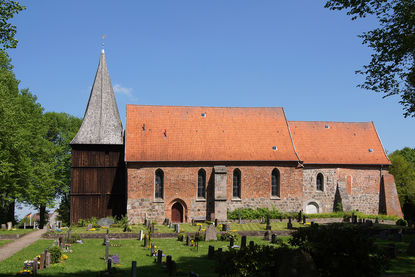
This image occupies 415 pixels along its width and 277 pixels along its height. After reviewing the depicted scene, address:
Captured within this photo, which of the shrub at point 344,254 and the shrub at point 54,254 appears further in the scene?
the shrub at point 54,254

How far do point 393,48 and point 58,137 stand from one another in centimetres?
3744

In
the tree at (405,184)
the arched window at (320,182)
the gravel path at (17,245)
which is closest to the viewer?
the gravel path at (17,245)

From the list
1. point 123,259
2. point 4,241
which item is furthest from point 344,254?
point 4,241

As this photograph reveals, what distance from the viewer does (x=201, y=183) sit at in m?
33.9

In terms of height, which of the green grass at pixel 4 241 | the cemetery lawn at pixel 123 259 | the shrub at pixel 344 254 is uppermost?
the shrub at pixel 344 254

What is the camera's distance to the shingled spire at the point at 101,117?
1310 inches

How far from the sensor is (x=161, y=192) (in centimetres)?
3325

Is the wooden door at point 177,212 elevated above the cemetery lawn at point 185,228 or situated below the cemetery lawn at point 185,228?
above

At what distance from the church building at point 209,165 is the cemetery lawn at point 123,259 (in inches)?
321

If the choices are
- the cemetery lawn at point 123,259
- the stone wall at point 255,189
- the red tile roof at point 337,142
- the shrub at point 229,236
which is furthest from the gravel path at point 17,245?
the red tile roof at point 337,142

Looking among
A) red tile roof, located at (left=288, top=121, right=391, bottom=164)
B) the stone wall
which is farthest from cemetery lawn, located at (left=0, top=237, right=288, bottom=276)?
red tile roof, located at (left=288, top=121, right=391, bottom=164)

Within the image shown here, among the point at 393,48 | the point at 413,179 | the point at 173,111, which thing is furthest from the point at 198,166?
the point at 413,179

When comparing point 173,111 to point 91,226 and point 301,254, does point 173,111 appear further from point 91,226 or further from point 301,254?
point 301,254

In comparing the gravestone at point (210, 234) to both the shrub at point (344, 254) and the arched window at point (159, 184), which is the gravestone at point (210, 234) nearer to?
the arched window at point (159, 184)
